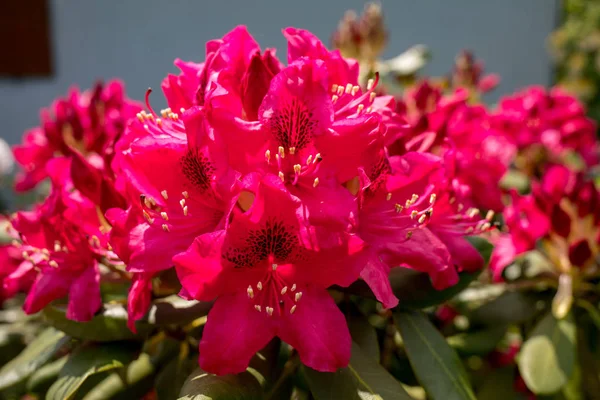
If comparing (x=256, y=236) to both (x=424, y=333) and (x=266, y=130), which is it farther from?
(x=424, y=333)

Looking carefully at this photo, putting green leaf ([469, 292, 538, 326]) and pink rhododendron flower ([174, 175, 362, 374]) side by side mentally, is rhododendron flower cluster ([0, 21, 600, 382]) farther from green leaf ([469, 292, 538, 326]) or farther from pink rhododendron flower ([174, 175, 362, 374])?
green leaf ([469, 292, 538, 326])

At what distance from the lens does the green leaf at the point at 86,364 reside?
649 millimetres

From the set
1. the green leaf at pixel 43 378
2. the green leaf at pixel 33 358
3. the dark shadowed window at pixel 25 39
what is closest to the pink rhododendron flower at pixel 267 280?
the green leaf at pixel 33 358

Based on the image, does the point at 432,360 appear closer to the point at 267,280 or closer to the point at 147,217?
the point at 267,280

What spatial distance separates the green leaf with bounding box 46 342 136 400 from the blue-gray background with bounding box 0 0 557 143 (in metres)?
3.06

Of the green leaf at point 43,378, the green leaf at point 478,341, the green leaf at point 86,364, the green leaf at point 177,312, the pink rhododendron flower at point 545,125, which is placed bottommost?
the green leaf at point 43,378

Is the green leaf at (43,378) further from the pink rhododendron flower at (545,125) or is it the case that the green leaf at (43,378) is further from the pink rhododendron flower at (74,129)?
the pink rhododendron flower at (545,125)

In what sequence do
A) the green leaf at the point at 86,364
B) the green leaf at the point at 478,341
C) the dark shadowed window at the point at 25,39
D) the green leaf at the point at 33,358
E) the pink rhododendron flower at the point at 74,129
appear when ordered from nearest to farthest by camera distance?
the green leaf at the point at 86,364 → the green leaf at the point at 33,358 → the green leaf at the point at 478,341 → the pink rhododendron flower at the point at 74,129 → the dark shadowed window at the point at 25,39

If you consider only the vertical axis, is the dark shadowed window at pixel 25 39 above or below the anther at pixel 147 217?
below

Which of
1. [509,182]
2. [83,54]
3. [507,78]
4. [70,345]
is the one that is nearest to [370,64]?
[509,182]

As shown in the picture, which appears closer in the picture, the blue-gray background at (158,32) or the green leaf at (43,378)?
the green leaf at (43,378)

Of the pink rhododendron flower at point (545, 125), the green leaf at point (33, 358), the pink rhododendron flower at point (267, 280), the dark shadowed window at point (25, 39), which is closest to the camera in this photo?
the pink rhododendron flower at point (267, 280)

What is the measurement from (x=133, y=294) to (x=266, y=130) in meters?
0.24

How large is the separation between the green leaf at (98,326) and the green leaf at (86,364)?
16 mm
